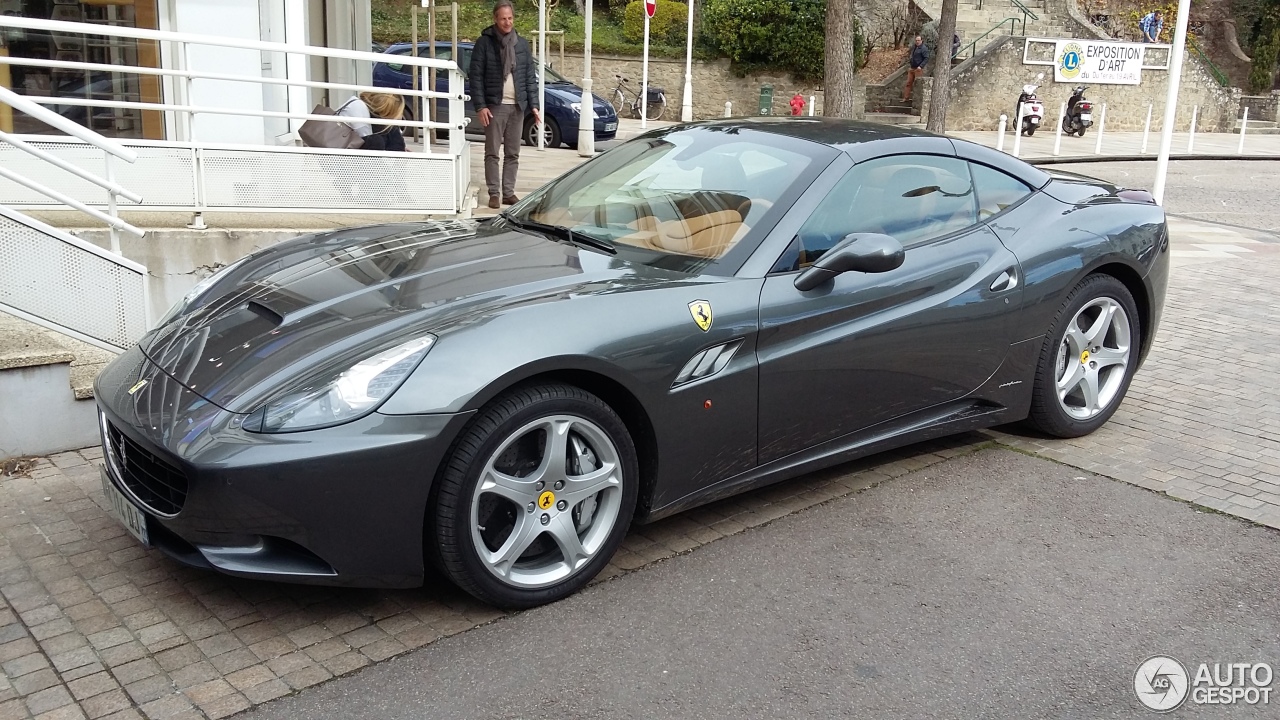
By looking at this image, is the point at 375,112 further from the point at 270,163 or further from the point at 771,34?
the point at 771,34

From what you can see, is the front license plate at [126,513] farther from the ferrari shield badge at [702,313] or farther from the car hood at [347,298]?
the ferrari shield badge at [702,313]

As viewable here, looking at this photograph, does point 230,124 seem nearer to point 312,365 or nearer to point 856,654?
point 312,365

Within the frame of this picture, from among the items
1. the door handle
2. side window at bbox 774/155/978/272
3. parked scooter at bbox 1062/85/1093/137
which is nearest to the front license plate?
side window at bbox 774/155/978/272

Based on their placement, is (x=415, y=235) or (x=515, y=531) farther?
(x=415, y=235)

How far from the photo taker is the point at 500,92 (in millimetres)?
9648

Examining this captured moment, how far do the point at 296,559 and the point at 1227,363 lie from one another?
591 centimetres

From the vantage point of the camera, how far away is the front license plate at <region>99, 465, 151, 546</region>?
3.37 m

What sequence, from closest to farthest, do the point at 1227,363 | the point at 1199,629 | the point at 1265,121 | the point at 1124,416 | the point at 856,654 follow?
1. the point at 856,654
2. the point at 1199,629
3. the point at 1124,416
4. the point at 1227,363
5. the point at 1265,121

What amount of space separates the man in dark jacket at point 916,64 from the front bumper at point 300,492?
2810cm

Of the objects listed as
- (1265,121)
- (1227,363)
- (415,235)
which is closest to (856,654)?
(415,235)

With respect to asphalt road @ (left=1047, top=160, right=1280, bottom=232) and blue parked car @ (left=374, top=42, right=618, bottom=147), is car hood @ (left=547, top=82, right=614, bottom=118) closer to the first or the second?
blue parked car @ (left=374, top=42, right=618, bottom=147)

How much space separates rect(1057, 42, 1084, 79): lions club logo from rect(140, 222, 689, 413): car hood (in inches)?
1080

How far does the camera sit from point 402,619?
3447 millimetres

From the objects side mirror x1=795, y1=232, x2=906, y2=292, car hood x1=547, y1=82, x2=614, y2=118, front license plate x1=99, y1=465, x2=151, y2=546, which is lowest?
front license plate x1=99, y1=465, x2=151, y2=546
